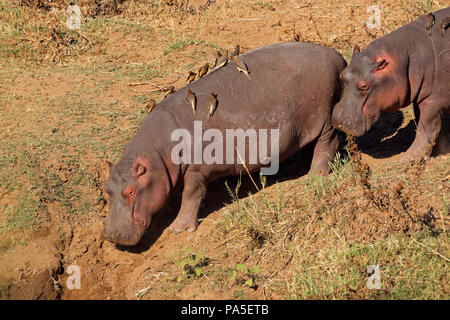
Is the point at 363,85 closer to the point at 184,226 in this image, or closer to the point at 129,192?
the point at 184,226

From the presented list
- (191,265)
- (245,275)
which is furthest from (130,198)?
(245,275)

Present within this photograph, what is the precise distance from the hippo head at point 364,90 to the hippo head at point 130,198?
2.16 metres

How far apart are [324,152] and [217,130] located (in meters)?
1.35

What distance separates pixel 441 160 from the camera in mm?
6500

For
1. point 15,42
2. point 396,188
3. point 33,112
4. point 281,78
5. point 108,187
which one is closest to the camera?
point 396,188

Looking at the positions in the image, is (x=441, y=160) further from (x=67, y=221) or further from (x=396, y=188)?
(x=67, y=221)

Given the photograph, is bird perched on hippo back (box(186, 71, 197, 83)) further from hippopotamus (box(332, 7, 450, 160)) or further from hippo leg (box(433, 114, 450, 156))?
hippo leg (box(433, 114, 450, 156))

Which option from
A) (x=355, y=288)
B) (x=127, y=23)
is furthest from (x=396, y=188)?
(x=127, y=23)

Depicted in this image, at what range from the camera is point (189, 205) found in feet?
20.8

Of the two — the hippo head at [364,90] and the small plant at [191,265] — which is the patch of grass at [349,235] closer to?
the small plant at [191,265]

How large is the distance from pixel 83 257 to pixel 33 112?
242 cm

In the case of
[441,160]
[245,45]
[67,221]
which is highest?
[245,45]

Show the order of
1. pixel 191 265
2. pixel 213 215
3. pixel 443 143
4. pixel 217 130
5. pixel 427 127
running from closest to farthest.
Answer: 1. pixel 191 265
2. pixel 217 130
3. pixel 213 215
4. pixel 427 127
5. pixel 443 143

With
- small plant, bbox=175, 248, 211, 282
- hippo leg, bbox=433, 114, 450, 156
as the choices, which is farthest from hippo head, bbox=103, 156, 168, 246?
hippo leg, bbox=433, 114, 450, 156
